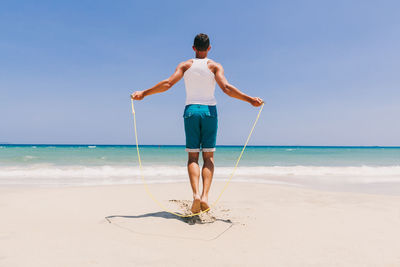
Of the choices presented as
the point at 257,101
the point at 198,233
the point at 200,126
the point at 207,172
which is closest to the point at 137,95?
the point at 200,126

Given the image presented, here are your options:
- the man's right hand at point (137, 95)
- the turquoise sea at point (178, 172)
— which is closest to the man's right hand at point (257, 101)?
the man's right hand at point (137, 95)

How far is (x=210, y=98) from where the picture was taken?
336 centimetres

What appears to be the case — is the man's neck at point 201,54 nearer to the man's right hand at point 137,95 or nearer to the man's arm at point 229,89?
the man's arm at point 229,89

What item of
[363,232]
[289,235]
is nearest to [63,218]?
[289,235]

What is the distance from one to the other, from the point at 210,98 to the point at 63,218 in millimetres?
2287

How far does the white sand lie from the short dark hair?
2.06 m

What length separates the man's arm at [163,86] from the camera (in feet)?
11.0

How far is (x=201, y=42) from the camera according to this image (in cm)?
343

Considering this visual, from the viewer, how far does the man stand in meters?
3.31

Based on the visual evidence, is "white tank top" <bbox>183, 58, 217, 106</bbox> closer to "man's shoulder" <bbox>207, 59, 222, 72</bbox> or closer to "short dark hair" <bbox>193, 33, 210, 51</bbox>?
"man's shoulder" <bbox>207, 59, 222, 72</bbox>

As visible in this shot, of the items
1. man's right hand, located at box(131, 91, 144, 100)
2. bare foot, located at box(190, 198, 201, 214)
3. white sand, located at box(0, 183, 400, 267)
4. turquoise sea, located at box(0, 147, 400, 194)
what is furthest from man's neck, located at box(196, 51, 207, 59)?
turquoise sea, located at box(0, 147, 400, 194)

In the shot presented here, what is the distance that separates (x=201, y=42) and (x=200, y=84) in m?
0.54

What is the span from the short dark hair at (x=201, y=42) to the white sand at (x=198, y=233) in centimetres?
206

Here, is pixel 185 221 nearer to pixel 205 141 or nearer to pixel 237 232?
pixel 237 232
